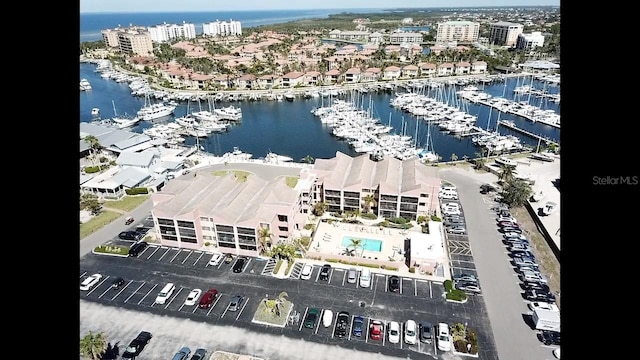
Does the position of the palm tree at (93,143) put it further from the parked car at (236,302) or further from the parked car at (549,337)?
the parked car at (549,337)

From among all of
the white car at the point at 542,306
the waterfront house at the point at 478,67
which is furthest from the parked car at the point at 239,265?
the waterfront house at the point at 478,67

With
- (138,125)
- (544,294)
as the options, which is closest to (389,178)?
(544,294)

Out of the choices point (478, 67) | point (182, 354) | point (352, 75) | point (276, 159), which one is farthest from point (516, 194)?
point (478, 67)

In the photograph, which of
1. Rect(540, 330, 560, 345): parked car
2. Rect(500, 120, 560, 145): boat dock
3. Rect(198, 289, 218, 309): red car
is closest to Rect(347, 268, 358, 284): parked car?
Rect(198, 289, 218, 309): red car

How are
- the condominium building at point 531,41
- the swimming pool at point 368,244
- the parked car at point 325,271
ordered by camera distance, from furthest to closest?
the condominium building at point 531,41 < the swimming pool at point 368,244 < the parked car at point 325,271

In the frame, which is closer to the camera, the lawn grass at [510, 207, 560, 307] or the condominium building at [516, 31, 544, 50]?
the lawn grass at [510, 207, 560, 307]

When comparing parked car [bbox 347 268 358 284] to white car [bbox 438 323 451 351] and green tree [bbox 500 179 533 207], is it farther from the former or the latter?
green tree [bbox 500 179 533 207]

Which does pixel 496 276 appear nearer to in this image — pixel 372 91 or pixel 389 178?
pixel 389 178
